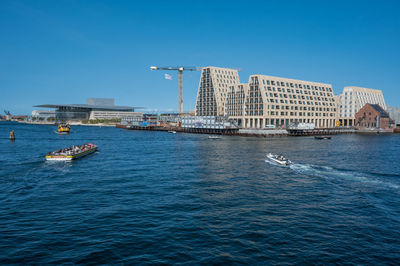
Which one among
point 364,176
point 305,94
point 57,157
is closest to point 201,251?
point 364,176

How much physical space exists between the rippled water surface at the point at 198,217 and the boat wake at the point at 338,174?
310mm

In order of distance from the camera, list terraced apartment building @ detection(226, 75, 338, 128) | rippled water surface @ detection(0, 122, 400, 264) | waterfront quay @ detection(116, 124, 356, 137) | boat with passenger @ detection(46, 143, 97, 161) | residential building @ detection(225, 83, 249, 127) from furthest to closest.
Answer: residential building @ detection(225, 83, 249, 127), terraced apartment building @ detection(226, 75, 338, 128), waterfront quay @ detection(116, 124, 356, 137), boat with passenger @ detection(46, 143, 97, 161), rippled water surface @ detection(0, 122, 400, 264)

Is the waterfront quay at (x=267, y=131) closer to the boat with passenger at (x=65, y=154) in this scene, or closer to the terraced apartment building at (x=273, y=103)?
the terraced apartment building at (x=273, y=103)

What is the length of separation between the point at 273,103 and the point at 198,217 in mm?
153656

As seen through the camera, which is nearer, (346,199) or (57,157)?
(346,199)

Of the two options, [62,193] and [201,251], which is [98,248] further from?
[62,193]

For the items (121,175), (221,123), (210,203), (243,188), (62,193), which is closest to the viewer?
(210,203)

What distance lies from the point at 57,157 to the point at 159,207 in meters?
37.8

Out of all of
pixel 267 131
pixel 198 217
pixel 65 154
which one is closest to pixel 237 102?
pixel 267 131

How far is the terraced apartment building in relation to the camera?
16988cm

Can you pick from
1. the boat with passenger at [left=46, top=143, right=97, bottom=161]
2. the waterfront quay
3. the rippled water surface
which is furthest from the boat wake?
the waterfront quay

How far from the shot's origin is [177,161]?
59688mm

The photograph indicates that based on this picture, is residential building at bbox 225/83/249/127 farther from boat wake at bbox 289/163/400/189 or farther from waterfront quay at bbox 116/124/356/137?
boat wake at bbox 289/163/400/189

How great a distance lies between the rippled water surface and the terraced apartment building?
125m
